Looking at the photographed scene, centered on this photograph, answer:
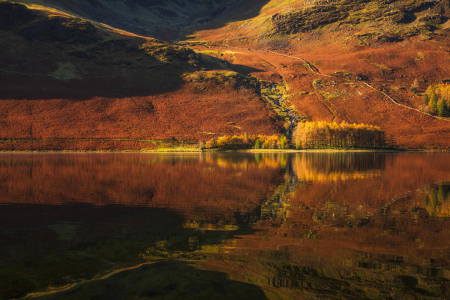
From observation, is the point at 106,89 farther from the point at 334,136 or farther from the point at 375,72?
the point at 375,72

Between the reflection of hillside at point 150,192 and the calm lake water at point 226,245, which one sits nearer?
the calm lake water at point 226,245

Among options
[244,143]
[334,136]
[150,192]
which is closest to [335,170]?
[150,192]

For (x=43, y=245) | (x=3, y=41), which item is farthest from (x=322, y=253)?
(x=3, y=41)

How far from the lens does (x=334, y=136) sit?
101938mm

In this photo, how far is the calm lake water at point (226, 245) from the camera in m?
8.41

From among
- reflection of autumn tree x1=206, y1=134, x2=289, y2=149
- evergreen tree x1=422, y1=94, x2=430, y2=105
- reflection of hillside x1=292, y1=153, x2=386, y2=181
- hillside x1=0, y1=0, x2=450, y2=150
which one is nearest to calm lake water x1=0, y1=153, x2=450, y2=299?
reflection of hillside x1=292, y1=153, x2=386, y2=181

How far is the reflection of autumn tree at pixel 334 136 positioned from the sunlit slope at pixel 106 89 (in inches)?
704

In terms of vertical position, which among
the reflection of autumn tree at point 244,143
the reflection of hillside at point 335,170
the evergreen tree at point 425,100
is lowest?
the reflection of hillside at point 335,170

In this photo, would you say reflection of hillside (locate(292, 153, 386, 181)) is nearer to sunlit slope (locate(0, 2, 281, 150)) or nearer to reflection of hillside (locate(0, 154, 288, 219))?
reflection of hillside (locate(0, 154, 288, 219))

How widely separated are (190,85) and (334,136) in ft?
224

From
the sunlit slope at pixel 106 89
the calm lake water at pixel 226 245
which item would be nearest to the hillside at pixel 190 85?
the sunlit slope at pixel 106 89

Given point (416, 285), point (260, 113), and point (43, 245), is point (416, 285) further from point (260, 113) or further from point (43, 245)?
point (260, 113)

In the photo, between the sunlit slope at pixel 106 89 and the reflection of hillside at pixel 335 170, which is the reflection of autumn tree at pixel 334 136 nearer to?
the sunlit slope at pixel 106 89

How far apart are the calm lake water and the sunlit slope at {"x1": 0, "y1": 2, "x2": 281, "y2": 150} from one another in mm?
84949
